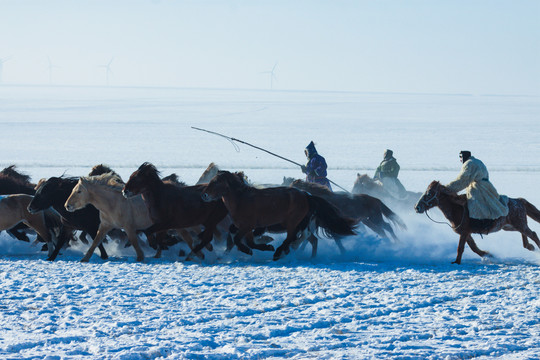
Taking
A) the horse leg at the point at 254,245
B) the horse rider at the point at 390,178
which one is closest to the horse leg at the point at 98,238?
the horse leg at the point at 254,245

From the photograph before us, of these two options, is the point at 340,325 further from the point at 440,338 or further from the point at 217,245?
the point at 217,245

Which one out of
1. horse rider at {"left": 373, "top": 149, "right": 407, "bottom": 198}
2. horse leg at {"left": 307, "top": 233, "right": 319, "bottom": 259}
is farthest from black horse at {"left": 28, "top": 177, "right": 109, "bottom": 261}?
horse rider at {"left": 373, "top": 149, "right": 407, "bottom": 198}

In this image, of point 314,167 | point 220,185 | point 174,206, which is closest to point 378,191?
point 314,167

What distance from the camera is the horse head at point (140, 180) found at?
9.90 metres

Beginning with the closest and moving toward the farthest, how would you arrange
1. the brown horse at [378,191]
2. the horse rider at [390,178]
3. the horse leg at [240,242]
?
1. the horse leg at [240,242]
2. the brown horse at [378,191]
3. the horse rider at [390,178]

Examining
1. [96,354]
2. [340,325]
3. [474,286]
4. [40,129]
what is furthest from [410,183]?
[40,129]

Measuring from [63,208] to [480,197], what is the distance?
5436 millimetres

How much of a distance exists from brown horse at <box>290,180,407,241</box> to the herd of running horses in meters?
0.56

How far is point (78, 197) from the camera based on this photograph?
→ 1003 cm

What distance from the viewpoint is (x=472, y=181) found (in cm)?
988

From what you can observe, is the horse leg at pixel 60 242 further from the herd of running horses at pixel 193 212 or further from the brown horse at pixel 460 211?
the brown horse at pixel 460 211

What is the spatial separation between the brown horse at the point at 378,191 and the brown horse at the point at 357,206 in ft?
9.55

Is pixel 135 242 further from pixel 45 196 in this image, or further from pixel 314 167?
pixel 314 167

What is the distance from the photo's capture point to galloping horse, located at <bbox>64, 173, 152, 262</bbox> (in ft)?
33.0
